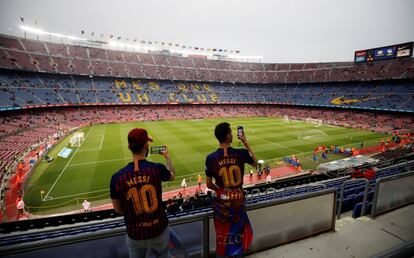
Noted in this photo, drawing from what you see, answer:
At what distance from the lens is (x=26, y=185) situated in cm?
1593

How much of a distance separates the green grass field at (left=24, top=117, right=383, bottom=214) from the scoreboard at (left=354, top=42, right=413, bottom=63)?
24810mm

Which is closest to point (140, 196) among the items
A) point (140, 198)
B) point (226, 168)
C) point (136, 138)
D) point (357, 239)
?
point (140, 198)

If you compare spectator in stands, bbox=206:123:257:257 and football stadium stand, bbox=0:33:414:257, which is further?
football stadium stand, bbox=0:33:414:257

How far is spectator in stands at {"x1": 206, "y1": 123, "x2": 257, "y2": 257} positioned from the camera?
2.97 metres

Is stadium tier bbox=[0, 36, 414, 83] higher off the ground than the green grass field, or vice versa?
stadium tier bbox=[0, 36, 414, 83]

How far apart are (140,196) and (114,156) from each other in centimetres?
2164

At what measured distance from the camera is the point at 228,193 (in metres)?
2.96

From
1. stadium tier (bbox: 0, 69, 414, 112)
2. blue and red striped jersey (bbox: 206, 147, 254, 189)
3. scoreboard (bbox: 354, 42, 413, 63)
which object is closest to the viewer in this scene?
blue and red striped jersey (bbox: 206, 147, 254, 189)

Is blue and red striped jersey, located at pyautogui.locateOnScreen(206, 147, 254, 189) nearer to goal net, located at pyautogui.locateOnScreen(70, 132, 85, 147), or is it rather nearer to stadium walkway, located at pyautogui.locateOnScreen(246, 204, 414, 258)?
stadium walkway, located at pyautogui.locateOnScreen(246, 204, 414, 258)

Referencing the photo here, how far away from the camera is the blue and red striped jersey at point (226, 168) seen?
2.96 m

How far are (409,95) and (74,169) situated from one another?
2326 inches

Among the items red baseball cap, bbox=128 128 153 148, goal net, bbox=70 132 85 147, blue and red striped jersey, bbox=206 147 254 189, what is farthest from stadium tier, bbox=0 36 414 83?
blue and red striped jersey, bbox=206 147 254 189

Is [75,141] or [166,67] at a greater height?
[166,67]

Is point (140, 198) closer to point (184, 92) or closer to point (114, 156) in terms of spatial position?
point (114, 156)
